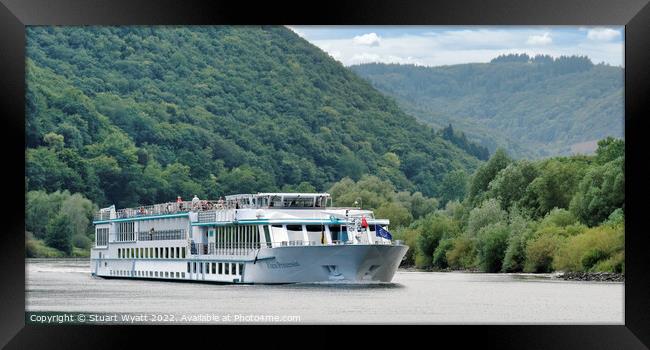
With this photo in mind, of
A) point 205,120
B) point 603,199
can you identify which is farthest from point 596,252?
point 205,120

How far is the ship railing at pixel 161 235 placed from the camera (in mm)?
38906

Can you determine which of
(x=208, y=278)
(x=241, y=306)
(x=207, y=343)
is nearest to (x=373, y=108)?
(x=208, y=278)

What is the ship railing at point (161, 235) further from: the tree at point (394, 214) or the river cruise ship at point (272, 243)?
the tree at point (394, 214)

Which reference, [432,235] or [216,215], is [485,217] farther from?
[216,215]

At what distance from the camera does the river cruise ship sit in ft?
107

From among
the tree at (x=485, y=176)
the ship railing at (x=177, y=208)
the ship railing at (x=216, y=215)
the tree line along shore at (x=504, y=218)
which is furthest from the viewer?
the tree at (x=485, y=176)

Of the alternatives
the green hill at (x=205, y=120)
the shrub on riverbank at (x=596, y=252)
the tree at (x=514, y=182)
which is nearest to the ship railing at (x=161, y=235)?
the shrub on riverbank at (x=596, y=252)

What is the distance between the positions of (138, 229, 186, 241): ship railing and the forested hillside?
170ft

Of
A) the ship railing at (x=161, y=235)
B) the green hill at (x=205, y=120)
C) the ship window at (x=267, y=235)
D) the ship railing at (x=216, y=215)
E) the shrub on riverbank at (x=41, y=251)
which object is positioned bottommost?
the shrub on riverbank at (x=41, y=251)

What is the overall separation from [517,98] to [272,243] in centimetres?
7386

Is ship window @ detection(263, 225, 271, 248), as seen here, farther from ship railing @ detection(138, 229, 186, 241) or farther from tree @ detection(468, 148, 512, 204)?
tree @ detection(468, 148, 512, 204)

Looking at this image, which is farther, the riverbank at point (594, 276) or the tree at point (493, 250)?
the tree at point (493, 250)
